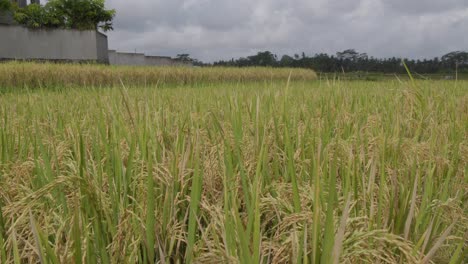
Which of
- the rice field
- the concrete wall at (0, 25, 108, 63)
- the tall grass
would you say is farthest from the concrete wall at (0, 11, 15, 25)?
the rice field

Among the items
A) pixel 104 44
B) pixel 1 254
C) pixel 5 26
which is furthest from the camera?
pixel 104 44

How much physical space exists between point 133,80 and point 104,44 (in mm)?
9499

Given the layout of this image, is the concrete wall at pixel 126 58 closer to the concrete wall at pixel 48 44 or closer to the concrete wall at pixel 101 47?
the concrete wall at pixel 101 47

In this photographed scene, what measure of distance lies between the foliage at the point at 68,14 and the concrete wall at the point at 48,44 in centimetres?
667

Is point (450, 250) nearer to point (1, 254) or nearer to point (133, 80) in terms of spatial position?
point (1, 254)

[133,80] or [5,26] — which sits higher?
[5,26]

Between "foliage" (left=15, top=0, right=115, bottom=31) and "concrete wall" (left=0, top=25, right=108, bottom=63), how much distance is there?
21.9ft

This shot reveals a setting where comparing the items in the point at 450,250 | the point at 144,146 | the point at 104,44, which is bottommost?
the point at 450,250

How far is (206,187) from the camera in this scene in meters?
1.16

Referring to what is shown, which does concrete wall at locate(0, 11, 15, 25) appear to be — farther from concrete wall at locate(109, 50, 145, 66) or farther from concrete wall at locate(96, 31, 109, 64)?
concrete wall at locate(109, 50, 145, 66)

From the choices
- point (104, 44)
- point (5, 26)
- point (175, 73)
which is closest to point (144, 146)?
point (175, 73)

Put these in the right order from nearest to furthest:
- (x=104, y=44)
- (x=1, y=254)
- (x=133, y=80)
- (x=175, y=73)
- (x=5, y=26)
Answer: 1. (x=1, y=254)
2. (x=133, y=80)
3. (x=175, y=73)
4. (x=5, y=26)
5. (x=104, y=44)

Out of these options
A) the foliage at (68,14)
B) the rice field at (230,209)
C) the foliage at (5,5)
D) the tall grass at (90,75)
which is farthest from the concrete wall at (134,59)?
the rice field at (230,209)

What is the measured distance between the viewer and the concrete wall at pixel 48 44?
17.5m
